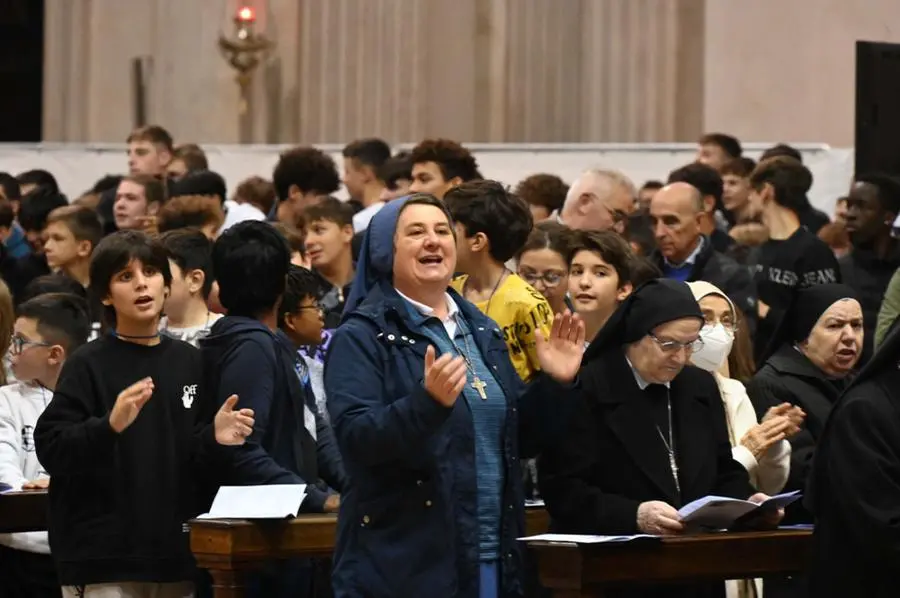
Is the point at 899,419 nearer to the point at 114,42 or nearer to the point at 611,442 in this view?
the point at 611,442

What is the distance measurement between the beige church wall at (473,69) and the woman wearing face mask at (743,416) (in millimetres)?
8885

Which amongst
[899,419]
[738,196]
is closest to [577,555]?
[899,419]

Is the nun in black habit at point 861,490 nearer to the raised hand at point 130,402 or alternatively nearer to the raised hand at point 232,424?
the raised hand at point 232,424

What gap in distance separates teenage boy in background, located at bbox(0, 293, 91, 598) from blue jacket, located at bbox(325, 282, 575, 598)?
7.21ft

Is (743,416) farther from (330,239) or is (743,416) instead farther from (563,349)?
(330,239)

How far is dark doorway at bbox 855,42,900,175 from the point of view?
13.6 meters

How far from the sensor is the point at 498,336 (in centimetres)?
665

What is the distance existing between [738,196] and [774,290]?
2.41 m

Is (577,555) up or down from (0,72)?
down

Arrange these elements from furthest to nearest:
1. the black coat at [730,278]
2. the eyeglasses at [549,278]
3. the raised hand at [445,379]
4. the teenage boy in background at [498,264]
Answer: the black coat at [730,278] → the eyeglasses at [549,278] → the teenage boy in background at [498,264] → the raised hand at [445,379]

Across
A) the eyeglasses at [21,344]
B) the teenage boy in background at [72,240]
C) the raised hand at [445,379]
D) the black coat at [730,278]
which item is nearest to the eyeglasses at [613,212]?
the black coat at [730,278]

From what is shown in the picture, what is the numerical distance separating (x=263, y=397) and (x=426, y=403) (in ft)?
5.56

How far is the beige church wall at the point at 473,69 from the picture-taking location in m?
17.2

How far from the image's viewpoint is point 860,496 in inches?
254
